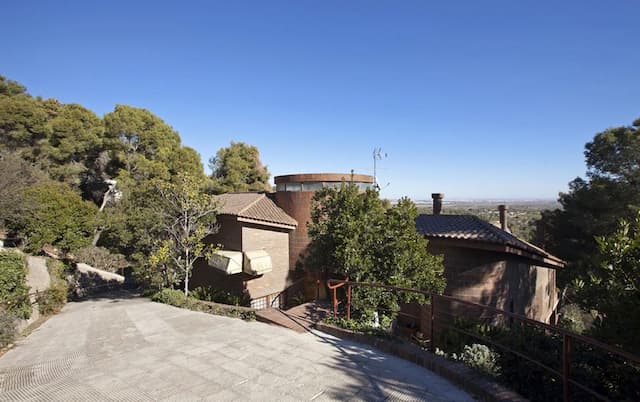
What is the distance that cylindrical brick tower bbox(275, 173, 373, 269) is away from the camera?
15.1 m

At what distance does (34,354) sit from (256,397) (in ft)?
17.0

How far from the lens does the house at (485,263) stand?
9961 mm

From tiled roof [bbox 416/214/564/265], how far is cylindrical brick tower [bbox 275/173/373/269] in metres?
3.89

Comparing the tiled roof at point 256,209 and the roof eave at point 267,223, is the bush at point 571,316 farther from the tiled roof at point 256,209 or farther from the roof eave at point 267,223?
the tiled roof at point 256,209

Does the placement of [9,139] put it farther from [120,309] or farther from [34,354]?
[34,354]

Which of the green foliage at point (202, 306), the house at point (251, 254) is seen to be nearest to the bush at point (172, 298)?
the green foliage at point (202, 306)

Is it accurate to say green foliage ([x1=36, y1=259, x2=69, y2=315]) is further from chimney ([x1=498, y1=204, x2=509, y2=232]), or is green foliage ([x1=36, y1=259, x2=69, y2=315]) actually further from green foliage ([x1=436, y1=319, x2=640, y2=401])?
→ chimney ([x1=498, y1=204, x2=509, y2=232])

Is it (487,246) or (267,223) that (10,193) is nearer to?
(267,223)

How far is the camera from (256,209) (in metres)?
14.5

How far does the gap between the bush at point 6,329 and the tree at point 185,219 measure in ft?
15.0

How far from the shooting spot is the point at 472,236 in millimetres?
10188

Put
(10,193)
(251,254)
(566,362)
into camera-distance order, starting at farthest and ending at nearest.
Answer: (10,193), (251,254), (566,362)

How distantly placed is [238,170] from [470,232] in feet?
80.3

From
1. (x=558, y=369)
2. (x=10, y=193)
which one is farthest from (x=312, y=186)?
(x=10, y=193)
